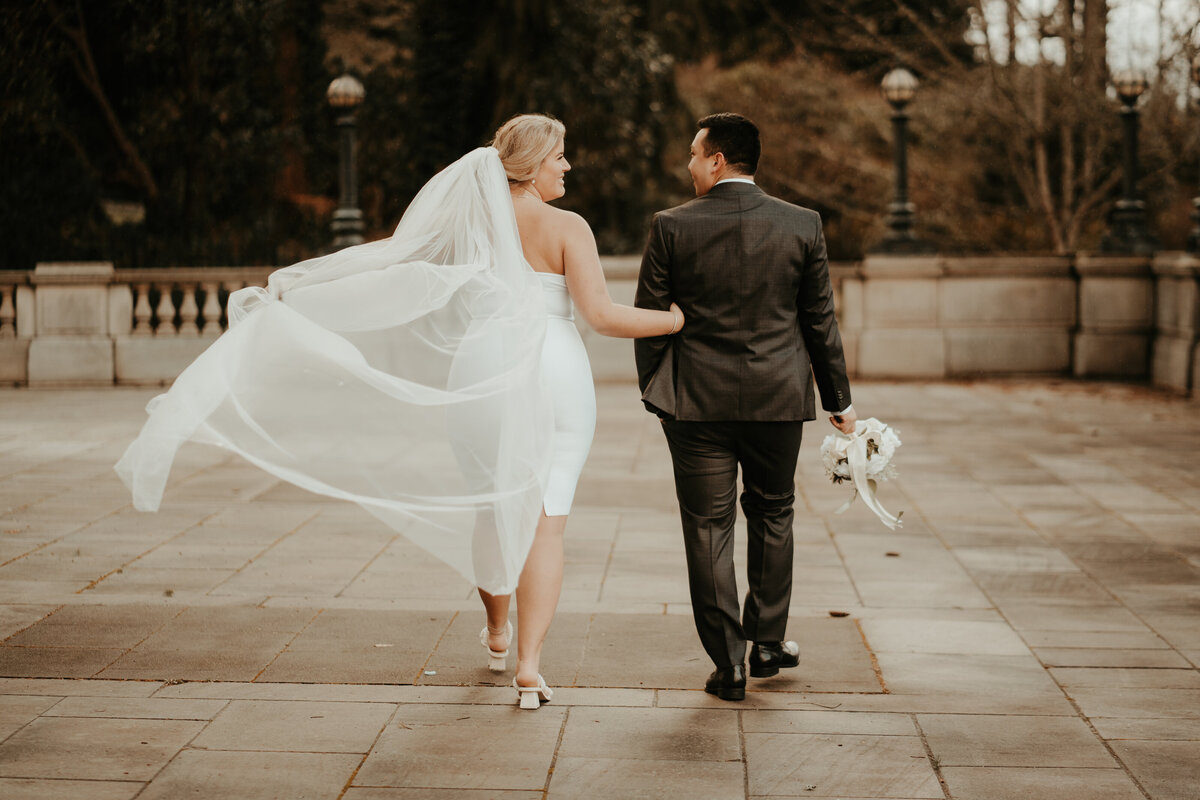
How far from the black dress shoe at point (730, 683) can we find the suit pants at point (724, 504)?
0.08 feet

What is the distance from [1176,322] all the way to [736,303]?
1139cm

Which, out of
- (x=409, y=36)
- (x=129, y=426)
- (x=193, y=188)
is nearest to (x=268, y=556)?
(x=129, y=426)

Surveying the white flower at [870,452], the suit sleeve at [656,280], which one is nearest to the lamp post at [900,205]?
the white flower at [870,452]

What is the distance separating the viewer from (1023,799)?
376cm

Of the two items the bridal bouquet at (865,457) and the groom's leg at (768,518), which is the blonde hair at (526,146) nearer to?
the groom's leg at (768,518)

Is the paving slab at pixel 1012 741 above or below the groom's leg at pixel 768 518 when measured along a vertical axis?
below

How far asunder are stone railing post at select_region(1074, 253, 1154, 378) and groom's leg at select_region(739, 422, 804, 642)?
1163 centimetres

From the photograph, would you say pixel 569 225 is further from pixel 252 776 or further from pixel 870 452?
pixel 252 776

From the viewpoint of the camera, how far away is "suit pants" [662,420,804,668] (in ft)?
15.2

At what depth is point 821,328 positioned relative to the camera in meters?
4.63

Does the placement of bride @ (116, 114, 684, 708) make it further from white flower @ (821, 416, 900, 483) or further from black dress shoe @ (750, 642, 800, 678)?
white flower @ (821, 416, 900, 483)

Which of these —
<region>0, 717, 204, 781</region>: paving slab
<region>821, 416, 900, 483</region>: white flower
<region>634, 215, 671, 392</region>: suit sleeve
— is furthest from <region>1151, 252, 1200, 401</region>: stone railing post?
<region>0, 717, 204, 781</region>: paving slab

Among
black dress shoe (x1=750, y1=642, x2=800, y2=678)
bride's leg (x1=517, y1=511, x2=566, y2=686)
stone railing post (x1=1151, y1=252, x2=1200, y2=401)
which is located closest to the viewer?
bride's leg (x1=517, y1=511, x2=566, y2=686)

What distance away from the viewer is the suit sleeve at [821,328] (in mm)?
4562
